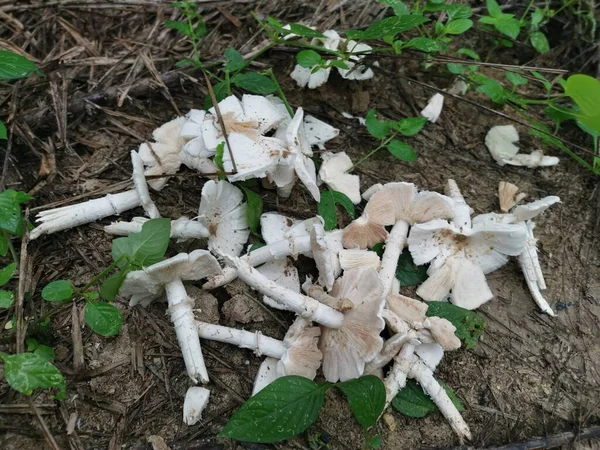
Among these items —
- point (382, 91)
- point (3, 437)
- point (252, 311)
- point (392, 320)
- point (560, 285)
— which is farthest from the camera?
point (382, 91)

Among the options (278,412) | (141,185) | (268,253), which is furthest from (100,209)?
(278,412)

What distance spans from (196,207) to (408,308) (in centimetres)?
131

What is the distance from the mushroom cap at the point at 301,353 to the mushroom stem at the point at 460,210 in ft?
3.48

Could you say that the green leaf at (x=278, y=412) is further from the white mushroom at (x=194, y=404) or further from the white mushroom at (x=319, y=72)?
the white mushroom at (x=319, y=72)

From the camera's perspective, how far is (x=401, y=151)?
9.61ft

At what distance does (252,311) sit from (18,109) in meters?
1.90

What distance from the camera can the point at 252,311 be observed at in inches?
99.1

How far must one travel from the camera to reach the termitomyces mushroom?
8.61 ft

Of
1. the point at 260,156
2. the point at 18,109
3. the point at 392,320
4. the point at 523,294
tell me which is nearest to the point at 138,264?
the point at 260,156

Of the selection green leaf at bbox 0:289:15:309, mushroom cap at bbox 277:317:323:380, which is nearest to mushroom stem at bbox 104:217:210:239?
green leaf at bbox 0:289:15:309

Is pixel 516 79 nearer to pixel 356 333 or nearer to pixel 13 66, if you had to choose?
pixel 356 333

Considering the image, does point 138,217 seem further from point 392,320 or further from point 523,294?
point 523,294

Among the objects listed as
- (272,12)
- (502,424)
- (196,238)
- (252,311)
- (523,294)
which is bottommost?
(502,424)

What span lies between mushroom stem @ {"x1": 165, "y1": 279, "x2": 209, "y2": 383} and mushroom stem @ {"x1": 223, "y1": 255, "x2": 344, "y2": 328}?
0.30 meters
